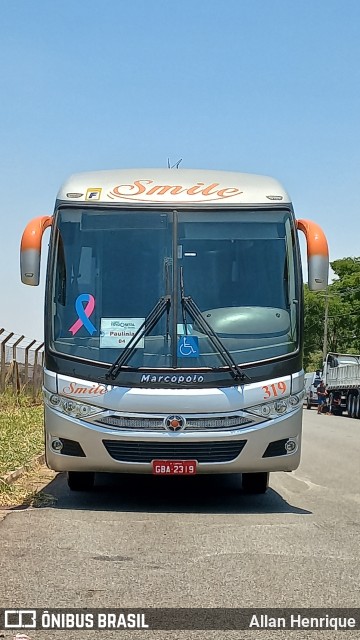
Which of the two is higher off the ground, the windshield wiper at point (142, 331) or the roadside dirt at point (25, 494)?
the windshield wiper at point (142, 331)

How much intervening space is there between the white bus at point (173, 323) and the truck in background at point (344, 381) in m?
30.6

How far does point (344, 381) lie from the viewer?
4319 centimetres

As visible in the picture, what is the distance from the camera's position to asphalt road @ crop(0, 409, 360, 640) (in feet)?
20.3

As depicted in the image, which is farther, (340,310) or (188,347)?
(340,310)

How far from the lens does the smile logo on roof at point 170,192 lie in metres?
10.3

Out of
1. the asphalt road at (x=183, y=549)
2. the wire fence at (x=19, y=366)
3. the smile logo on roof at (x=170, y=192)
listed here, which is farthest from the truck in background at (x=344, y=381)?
the smile logo on roof at (x=170, y=192)

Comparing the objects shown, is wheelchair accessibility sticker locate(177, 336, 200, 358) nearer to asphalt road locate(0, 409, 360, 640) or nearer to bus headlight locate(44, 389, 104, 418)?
bus headlight locate(44, 389, 104, 418)

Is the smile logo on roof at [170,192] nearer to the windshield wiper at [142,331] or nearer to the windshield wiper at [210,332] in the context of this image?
the windshield wiper at [210,332]

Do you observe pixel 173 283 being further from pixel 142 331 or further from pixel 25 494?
pixel 25 494

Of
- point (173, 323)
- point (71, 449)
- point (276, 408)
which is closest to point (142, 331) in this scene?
point (173, 323)

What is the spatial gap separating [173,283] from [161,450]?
1.64m

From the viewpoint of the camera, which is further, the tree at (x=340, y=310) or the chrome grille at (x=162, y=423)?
the tree at (x=340, y=310)

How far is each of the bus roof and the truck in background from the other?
1196 inches

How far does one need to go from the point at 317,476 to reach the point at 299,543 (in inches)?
222
